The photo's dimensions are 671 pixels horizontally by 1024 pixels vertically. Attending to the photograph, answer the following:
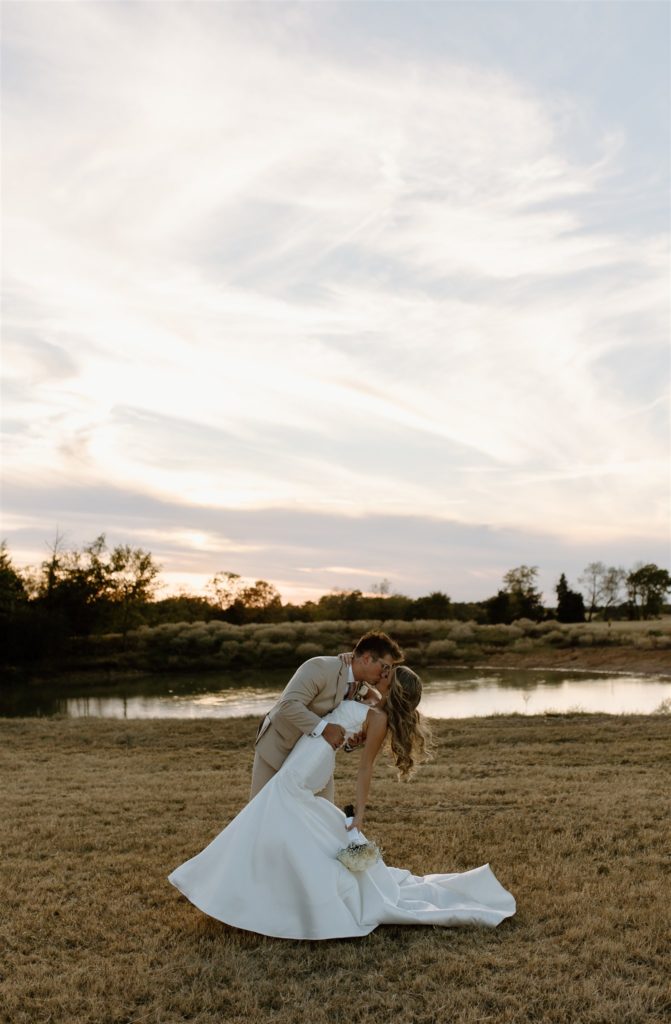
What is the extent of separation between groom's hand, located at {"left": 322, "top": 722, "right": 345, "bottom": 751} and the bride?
0.15 ft

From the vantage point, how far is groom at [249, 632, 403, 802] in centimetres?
582

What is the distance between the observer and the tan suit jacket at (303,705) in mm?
5812

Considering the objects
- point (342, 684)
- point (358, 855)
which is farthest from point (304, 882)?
point (342, 684)

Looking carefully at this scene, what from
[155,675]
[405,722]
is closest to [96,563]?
[155,675]

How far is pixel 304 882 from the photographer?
5.32 m

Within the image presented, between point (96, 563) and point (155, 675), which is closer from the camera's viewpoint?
point (155, 675)

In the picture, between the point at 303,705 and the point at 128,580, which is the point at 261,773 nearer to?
the point at 303,705

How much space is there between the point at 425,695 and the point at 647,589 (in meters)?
59.4

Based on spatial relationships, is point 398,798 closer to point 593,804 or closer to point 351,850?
point 593,804

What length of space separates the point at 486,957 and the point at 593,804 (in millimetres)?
4294

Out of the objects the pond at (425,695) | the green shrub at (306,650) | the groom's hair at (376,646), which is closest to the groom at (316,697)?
the groom's hair at (376,646)

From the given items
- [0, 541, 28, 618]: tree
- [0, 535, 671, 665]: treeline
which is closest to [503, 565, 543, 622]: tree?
[0, 535, 671, 665]: treeline

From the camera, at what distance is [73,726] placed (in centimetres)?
1650

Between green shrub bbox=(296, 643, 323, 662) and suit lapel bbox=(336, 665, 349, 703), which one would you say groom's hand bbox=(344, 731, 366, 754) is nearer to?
suit lapel bbox=(336, 665, 349, 703)
